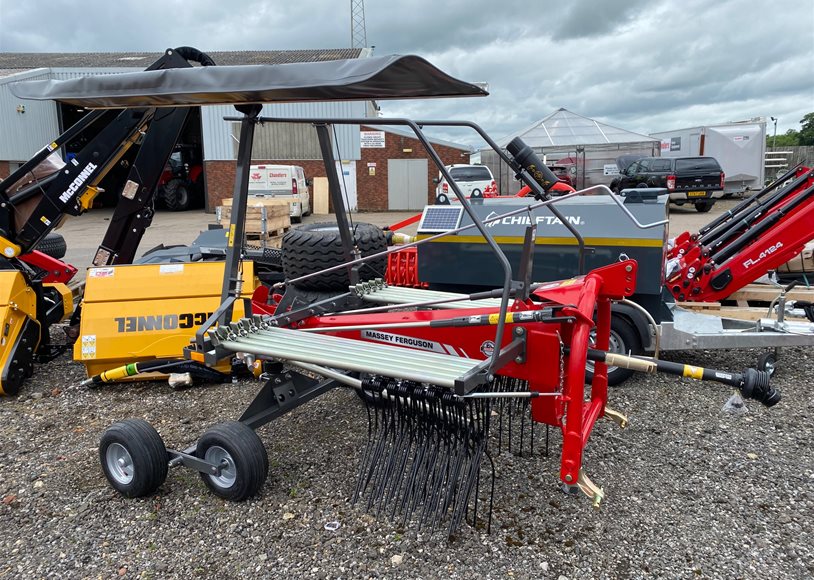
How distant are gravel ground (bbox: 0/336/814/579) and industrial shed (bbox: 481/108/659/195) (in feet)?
66.8

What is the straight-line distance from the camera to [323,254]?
14.9ft

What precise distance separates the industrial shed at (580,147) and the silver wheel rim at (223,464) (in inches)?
837

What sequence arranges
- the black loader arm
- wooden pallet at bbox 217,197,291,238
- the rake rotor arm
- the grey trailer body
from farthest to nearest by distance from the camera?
wooden pallet at bbox 217,197,291,238
the black loader arm
the grey trailer body
the rake rotor arm

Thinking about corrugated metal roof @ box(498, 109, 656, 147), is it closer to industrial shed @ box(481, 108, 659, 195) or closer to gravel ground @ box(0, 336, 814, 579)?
industrial shed @ box(481, 108, 659, 195)

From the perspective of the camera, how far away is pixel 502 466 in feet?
11.8

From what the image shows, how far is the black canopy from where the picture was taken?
2.45 metres

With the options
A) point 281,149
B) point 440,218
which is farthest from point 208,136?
point 440,218

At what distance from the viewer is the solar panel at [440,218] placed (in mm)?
5287

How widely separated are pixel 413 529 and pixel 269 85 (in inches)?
83.5

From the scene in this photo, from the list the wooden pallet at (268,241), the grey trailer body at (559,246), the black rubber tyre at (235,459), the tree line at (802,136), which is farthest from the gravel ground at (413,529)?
the tree line at (802,136)

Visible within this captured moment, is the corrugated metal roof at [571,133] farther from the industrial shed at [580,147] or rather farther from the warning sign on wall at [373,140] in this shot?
the warning sign on wall at [373,140]

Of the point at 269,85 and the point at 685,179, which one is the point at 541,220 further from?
the point at 685,179

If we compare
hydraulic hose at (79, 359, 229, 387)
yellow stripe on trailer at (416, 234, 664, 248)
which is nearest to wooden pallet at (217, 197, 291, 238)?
hydraulic hose at (79, 359, 229, 387)

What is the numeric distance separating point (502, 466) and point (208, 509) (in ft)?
5.26
